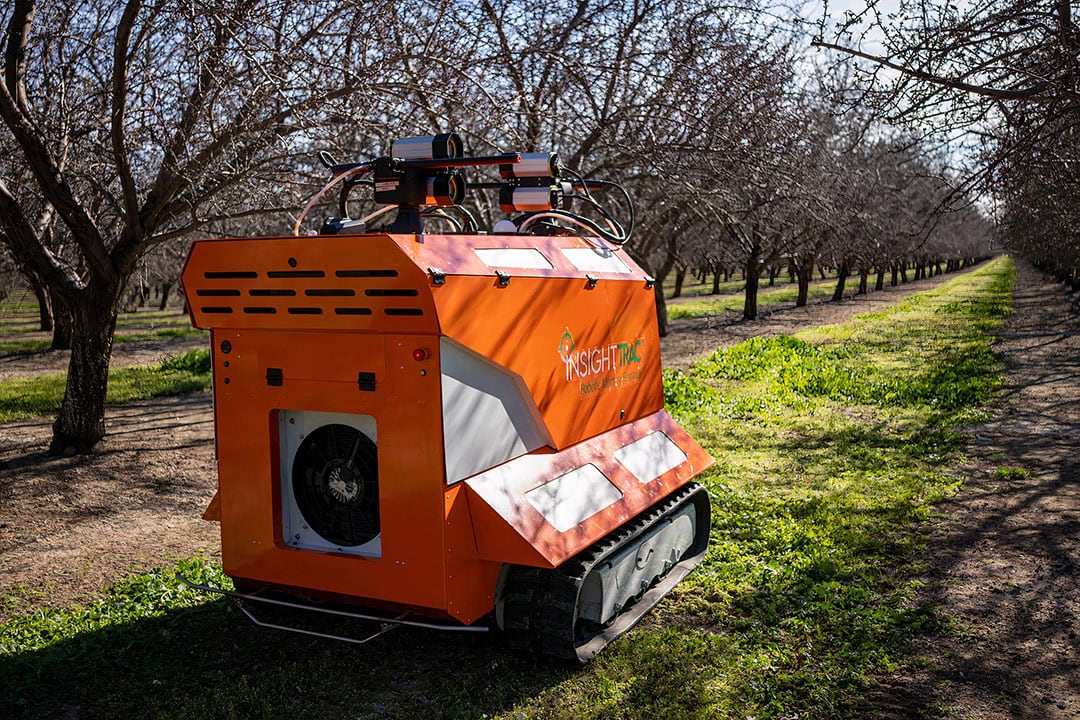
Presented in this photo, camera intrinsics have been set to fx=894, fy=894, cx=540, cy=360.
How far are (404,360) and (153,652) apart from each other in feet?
6.98

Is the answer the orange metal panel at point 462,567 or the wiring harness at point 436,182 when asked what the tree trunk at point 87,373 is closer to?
the wiring harness at point 436,182

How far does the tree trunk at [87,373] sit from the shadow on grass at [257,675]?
4844 mm

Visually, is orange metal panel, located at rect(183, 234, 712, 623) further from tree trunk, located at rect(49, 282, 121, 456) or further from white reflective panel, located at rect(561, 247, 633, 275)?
tree trunk, located at rect(49, 282, 121, 456)

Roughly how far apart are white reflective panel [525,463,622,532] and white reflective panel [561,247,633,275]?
1.18m

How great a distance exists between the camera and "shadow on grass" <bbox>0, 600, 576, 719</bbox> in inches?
158

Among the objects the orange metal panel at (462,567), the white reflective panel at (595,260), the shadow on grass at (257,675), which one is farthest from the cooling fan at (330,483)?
the white reflective panel at (595,260)

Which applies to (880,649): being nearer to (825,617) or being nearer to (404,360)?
(825,617)

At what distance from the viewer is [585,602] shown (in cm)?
458

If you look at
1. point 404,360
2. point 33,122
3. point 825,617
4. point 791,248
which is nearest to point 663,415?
point 825,617

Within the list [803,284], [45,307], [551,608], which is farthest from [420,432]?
[803,284]

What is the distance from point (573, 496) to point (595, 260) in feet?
5.24

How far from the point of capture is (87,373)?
29.6ft

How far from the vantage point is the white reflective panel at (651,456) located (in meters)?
5.22

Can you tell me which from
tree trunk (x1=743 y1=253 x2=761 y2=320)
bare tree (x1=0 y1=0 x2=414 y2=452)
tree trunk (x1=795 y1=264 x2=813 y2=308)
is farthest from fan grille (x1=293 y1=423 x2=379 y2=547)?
tree trunk (x1=795 y1=264 x2=813 y2=308)
